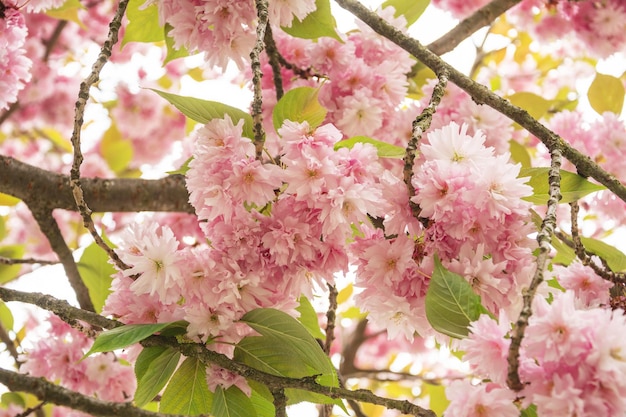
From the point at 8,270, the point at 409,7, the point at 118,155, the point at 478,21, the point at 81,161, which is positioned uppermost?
the point at 118,155

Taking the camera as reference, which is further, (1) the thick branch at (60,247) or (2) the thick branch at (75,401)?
(1) the thick branch at (60,247)

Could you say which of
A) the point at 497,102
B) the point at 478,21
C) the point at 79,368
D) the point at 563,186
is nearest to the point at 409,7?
the point at 478,21

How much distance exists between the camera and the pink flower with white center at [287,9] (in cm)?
110

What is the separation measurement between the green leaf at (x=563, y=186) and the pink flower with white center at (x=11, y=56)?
1131 mm

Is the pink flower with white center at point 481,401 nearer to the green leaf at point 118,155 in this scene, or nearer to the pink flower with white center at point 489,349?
the pink flower with white center at point 489,349

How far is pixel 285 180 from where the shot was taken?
83 cm

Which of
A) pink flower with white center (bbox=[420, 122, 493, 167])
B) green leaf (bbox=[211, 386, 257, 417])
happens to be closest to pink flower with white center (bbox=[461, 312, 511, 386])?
pink flower with white center (bbox=[420, 122, 493, 167])

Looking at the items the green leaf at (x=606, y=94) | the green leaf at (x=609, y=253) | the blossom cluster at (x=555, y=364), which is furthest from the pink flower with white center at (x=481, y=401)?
the green leaf at (x=606, y=94)

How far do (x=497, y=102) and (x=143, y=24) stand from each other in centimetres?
86

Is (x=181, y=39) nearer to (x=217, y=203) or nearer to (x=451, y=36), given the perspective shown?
(x=217, y=203)

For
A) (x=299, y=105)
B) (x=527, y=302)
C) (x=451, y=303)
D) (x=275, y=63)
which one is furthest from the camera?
(x=275, y=63)

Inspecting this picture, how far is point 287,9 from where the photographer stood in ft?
3.65

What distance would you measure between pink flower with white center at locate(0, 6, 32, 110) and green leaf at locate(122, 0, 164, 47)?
9.2 inches

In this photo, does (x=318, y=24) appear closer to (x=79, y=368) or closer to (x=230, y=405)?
(x=230, y=405)
